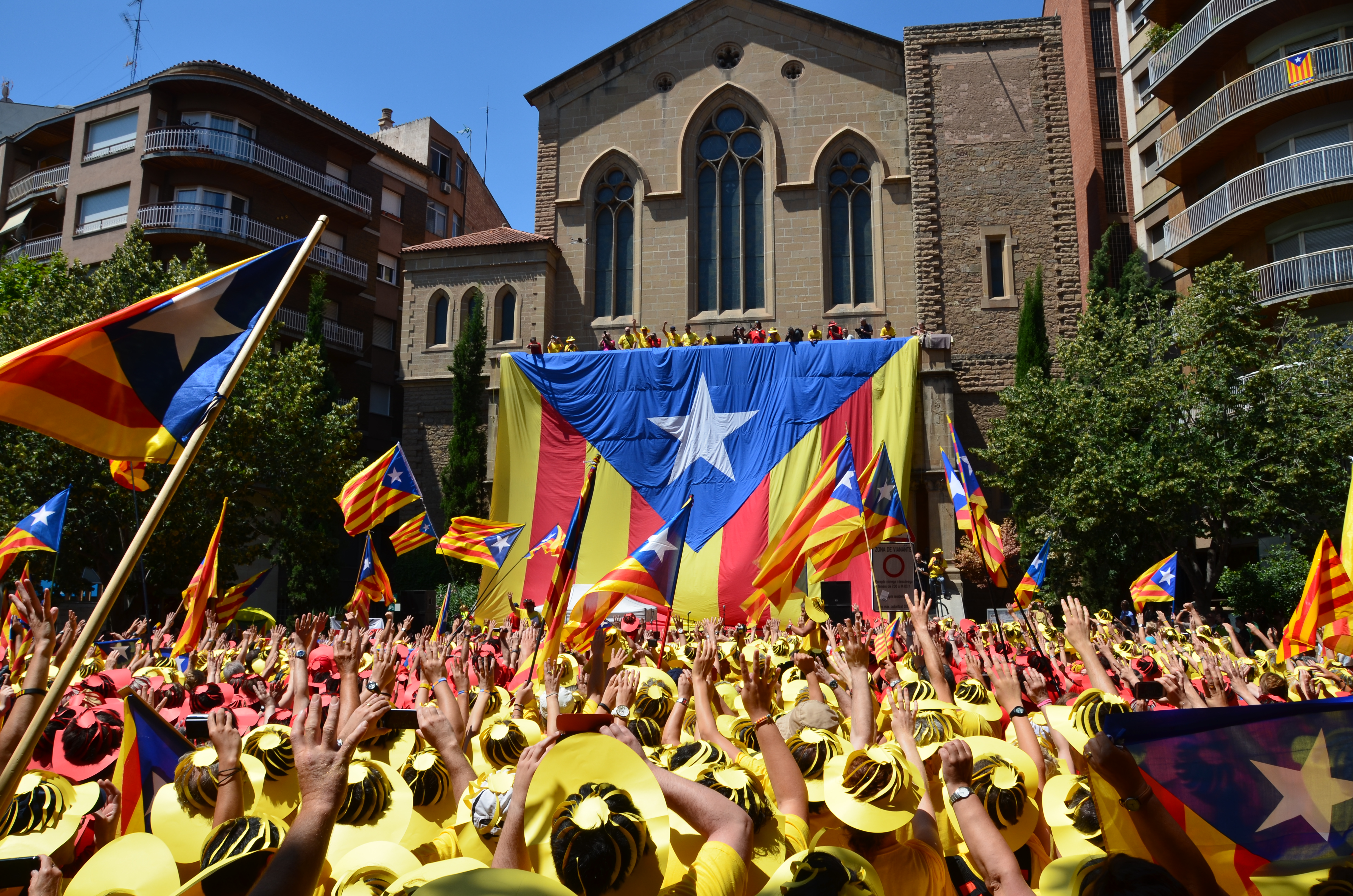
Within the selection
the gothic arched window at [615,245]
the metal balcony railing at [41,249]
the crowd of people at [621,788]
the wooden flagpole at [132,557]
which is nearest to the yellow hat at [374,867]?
the crowd of people at [621,788]

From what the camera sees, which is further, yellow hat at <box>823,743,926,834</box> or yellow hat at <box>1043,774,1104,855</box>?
yellow hat at <box>1043,774,1104,855</box>

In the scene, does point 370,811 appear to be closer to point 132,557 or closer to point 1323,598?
point 132,557

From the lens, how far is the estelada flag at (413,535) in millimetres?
14508

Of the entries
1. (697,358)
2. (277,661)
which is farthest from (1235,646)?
(697,358)

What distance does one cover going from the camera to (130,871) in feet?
8.36

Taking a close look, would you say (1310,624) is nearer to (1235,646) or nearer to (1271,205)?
(1235,646)

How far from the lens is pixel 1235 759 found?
2.67 m

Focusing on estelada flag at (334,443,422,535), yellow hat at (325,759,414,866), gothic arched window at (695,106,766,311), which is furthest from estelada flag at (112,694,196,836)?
gothic arched window at (695,106,766,311)

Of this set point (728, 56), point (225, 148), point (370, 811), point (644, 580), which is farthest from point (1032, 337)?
point (225, 148)

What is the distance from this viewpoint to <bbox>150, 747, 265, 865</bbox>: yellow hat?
3059 millimetres

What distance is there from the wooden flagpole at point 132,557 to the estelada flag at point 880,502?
24.1ft

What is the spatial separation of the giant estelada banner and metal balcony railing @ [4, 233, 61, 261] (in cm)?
1903

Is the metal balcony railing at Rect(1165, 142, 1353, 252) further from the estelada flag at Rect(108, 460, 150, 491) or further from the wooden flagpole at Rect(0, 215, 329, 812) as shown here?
the estelada flag at Rect(108, 460, 150, 491)

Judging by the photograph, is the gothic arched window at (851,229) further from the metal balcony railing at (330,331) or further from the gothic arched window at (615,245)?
the metal balcony railing at (330,331)
